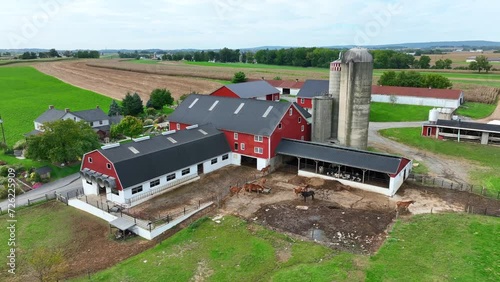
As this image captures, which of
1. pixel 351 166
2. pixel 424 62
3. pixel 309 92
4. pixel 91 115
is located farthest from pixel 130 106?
pixel 424 62

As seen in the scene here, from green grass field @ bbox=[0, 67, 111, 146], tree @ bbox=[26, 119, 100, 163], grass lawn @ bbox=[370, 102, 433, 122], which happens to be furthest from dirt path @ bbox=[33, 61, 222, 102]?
tree @ bbox=[26, 119, 100, 163]

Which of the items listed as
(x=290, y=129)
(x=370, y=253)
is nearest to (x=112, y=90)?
(x=290, y=129)

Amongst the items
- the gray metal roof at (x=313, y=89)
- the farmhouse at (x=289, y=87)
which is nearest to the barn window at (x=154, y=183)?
the gray metal roof at (x=313, y=89)

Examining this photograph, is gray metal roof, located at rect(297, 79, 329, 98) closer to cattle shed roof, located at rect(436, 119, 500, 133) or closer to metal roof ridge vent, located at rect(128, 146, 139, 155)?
cattle shed roof, located at rect(436, 119, 500, 133)

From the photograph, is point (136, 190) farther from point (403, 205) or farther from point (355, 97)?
point (355, 97)

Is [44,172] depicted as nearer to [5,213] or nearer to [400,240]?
[5,213]
